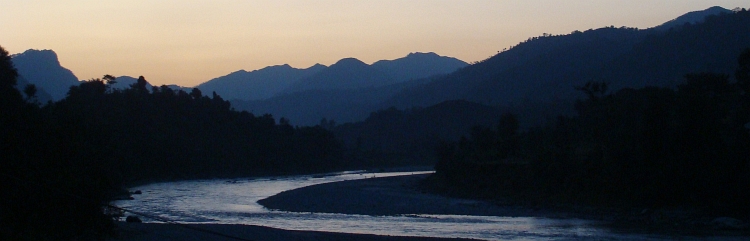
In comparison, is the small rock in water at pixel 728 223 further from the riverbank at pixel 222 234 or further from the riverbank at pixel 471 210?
the riverbank at pixel 222 234

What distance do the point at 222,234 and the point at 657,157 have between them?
22.6m

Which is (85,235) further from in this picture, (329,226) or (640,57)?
(640,57)

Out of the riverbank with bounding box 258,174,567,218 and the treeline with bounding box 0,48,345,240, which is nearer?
the treeline with bounding box 0,48,345,240

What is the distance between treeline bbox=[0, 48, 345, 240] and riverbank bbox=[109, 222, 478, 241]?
4.42 ft

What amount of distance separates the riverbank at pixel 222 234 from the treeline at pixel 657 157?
15480 mm

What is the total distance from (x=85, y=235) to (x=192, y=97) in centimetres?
10293

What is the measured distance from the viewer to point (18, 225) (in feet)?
58.2

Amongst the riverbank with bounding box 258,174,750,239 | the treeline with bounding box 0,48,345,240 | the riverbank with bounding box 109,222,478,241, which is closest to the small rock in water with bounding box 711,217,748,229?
the riverbank with bounding box 258,174,750,239

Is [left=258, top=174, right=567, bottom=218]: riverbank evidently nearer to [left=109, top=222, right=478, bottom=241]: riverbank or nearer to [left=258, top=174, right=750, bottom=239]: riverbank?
[left=258, top=174, right=750, bottom=239]: riverbank

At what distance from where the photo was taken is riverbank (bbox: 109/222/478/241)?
21.7 m

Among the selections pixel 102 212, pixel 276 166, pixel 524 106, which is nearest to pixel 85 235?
pixel 102 212

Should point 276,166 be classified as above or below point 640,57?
below

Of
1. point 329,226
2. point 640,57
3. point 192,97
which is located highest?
point 640,57

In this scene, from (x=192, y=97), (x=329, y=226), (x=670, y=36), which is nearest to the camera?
(x=329, y=226)
